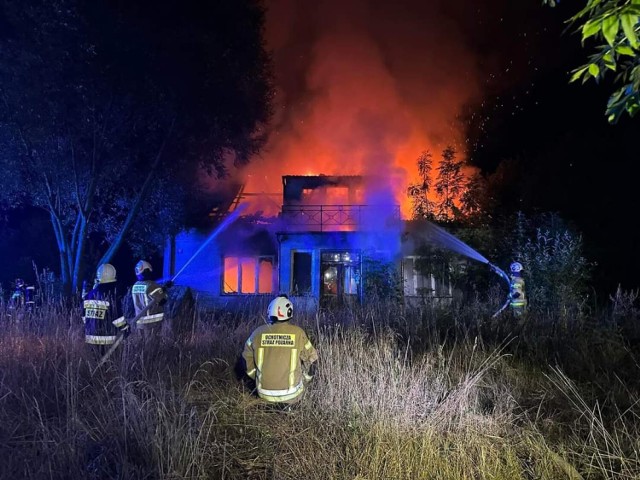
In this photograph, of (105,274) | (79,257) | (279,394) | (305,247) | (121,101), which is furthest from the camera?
(305,247)

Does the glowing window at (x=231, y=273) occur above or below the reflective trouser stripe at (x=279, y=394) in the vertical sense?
above

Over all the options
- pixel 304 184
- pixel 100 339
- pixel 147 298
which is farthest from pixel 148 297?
pixel 304 184

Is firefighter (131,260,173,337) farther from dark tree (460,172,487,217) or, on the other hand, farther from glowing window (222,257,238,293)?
dark tree (460,172,487,217)

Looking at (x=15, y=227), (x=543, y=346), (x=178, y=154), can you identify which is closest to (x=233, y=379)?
(x=543, y=346)

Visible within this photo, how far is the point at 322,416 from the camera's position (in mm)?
3869

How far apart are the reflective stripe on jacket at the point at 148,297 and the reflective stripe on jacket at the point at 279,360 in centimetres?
301

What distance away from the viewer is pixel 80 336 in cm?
558

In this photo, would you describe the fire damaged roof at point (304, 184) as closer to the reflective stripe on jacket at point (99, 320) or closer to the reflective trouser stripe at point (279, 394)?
the reflective stripe on jacket at point (99, 320)

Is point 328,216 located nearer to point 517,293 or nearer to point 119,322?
point 517,293

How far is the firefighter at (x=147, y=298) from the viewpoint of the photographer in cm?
646

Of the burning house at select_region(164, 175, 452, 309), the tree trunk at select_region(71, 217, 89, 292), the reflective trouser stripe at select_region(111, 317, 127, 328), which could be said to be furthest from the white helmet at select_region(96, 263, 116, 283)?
the burning house at select_region(164, 175, 452, 309)

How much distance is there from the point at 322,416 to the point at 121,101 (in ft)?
30.7

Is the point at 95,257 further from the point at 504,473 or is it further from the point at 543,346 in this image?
the point at 504,473

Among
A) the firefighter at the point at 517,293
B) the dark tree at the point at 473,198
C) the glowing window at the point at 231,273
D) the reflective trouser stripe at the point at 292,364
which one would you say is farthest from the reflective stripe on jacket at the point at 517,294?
the glowing window at the point at 231,273
